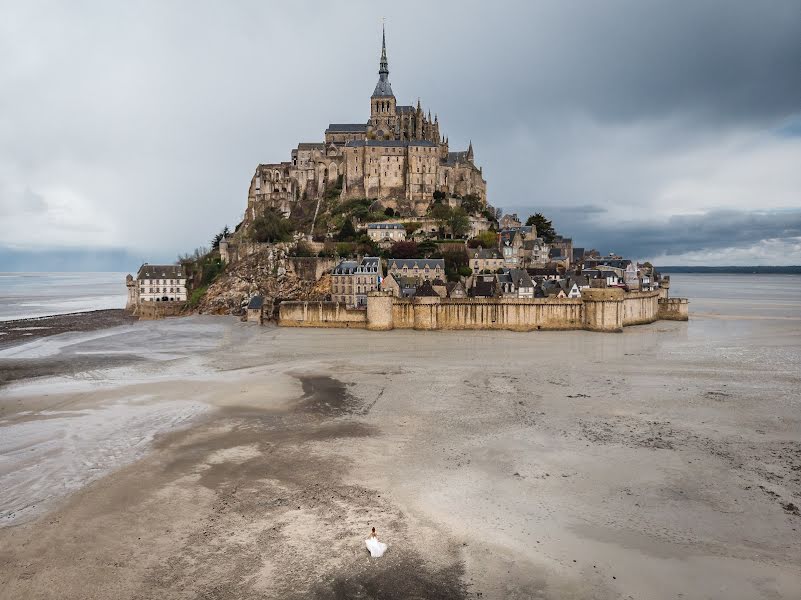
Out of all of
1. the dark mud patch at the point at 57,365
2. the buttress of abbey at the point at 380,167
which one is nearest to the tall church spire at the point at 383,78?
the buttress of abbey at the point at 380,167

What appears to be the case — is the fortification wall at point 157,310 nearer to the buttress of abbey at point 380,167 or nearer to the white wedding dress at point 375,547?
the buttress of abbey at point 380,167

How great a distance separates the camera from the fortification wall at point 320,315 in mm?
39406

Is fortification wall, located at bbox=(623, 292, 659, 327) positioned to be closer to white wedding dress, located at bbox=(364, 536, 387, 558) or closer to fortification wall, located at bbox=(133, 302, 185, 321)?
white wedding dress, located at bbox=(364, 536, 387, 558)

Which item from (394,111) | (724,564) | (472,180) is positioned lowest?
(724,564)

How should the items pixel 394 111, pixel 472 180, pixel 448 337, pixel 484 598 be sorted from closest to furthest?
pixel 484 598, pixel 448 337, pixel 472 180, pixel 394 111

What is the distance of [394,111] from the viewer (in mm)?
63906

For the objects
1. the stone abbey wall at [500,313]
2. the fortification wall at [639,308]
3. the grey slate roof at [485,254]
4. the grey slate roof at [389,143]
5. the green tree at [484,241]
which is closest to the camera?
the stone abbey wall at [500,313]

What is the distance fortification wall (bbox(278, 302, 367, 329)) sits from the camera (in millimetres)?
39406

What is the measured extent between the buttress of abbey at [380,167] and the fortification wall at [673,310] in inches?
911

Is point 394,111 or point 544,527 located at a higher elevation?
point 394,111

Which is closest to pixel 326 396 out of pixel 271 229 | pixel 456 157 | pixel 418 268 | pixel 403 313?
A: pixel 403 313

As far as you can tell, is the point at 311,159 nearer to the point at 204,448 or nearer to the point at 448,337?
the point at 448,337

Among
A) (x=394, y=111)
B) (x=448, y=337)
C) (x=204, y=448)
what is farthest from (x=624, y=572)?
(x=394, y=111)

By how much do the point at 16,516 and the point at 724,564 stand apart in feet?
41.3
